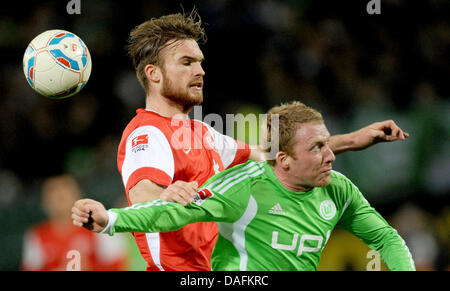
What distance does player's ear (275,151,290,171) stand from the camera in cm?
349

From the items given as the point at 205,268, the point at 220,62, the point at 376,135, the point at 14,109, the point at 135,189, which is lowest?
the point at 205,268

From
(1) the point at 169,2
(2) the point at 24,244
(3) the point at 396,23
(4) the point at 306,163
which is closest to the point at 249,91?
(1) the point at 169,2

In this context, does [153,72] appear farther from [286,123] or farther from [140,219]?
[140,219]

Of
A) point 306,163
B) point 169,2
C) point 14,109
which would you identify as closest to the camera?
point 306,163

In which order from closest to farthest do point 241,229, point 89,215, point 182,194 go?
point 89,215, point 182,194, point 241,229

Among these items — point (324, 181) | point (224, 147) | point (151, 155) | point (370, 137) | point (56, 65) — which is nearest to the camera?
point (324, 181)

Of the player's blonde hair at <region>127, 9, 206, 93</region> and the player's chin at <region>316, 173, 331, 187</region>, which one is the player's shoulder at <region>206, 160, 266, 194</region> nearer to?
the player's chin at <region>316, 173, 331, 187</region>

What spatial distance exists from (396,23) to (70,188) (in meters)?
5.67

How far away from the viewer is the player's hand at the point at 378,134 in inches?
152

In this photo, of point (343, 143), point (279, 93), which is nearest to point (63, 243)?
point (343, 143)

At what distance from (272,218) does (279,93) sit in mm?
5122

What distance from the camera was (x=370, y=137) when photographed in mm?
4086

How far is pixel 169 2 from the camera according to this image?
907cm

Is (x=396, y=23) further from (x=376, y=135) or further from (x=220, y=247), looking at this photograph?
(x=220, y=247)
